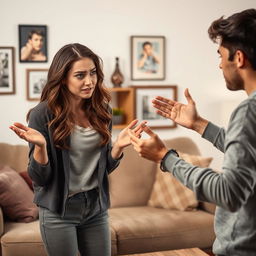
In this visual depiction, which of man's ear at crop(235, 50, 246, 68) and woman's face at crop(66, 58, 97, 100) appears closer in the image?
man's ear at crop(235, 50, 246, 68)

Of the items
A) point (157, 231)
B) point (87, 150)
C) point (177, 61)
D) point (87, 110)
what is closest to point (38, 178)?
point (87, 150)

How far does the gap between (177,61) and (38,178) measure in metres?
2.70

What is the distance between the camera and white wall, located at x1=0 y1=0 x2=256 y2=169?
4090 millimetres

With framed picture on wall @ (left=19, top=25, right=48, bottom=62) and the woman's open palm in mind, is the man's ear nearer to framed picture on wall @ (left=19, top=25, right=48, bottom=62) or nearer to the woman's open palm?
the woman's open palm

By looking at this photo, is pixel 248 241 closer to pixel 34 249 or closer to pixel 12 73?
pixel 34 249

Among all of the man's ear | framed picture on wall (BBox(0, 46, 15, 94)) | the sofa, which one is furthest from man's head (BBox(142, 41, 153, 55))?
the man's ear

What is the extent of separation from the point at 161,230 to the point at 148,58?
169cm

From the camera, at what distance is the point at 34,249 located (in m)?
3.16

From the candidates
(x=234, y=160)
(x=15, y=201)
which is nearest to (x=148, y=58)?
(x=15, y=201)

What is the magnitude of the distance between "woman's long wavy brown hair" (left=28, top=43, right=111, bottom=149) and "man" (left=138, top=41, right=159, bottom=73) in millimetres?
2105

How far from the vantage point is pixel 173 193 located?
3793mm

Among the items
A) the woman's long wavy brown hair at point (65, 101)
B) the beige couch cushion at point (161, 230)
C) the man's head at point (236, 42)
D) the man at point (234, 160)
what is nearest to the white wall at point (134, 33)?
the beige couch cushion at point (161, 230)

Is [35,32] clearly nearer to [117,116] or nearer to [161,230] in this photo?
[117,116]

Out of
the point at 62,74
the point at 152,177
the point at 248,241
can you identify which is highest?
the point at 62,74
